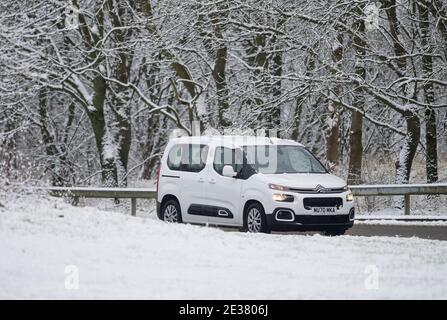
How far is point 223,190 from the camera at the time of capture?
1825 centimetres

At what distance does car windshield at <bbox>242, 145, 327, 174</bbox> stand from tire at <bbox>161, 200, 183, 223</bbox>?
198 cm

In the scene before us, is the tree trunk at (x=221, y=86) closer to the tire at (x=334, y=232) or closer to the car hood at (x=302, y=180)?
the tire at (x=334, y=232)

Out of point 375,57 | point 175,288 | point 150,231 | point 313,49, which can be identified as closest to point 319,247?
point 150,231

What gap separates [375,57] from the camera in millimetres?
26719

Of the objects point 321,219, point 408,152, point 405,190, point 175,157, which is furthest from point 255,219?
point 408,152

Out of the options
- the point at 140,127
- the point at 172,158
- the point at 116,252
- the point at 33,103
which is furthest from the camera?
the point at 140,127

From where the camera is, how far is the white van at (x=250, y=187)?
17203 millimetres

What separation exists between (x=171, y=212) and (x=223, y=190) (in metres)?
1.71

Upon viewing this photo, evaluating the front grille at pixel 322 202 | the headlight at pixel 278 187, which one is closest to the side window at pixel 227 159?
the headlight at pixel 278 187

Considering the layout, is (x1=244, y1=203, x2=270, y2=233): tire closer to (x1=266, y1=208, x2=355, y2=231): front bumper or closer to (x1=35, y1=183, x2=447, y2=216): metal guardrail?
(x1=266, y1=208, x2=355, y2=231): front bumper

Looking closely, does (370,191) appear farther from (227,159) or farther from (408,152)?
(227,159)

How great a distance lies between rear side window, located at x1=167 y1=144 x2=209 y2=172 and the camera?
19.1 meters

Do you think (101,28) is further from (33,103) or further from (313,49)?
(313,49)

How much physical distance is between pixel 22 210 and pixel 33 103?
23267mm
